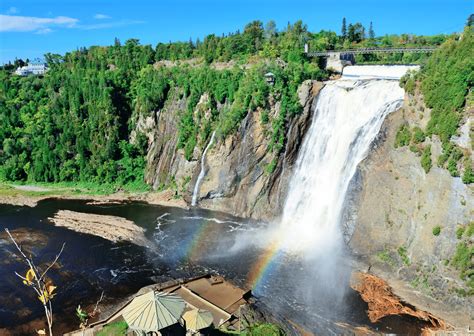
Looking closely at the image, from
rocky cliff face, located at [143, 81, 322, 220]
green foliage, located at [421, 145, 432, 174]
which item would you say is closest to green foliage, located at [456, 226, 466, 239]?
green foliage, located at [421, 145, 432, 174]

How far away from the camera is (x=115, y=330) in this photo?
1000 inches

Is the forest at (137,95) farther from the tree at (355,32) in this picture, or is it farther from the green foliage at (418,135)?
the green foliage at (418,135)

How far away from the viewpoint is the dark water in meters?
30.2

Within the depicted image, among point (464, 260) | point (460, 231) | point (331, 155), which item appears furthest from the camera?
point (331, 155)

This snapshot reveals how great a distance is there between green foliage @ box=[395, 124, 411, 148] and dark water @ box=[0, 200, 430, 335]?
13116 mm

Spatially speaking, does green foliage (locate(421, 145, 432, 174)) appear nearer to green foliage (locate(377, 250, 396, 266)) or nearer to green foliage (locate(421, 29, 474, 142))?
green foliage (locate(421, 29, 474, 142))

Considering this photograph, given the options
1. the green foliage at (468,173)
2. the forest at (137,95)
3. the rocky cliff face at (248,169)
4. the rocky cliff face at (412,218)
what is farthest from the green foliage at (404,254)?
the forest at (137,95)

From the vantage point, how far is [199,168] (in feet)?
180

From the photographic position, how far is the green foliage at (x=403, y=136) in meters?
36.5

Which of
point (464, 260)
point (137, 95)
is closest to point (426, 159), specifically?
point (464, 260)

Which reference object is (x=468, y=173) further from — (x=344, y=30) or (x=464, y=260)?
(x=344, y=30)

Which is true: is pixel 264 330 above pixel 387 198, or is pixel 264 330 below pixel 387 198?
below

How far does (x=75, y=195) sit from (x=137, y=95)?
21.1 m

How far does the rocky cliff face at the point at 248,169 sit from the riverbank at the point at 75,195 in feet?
7.42
